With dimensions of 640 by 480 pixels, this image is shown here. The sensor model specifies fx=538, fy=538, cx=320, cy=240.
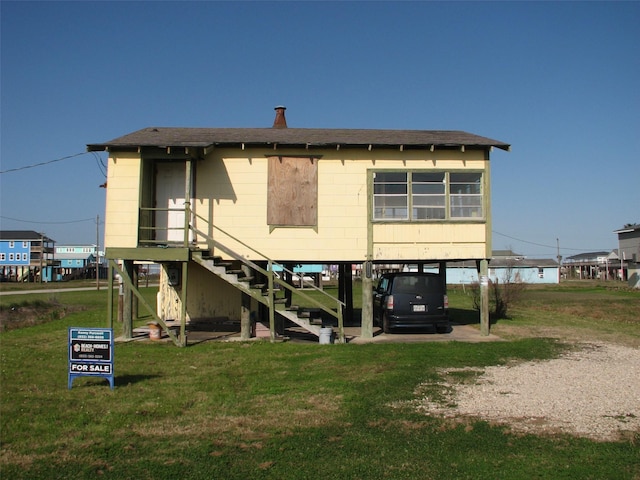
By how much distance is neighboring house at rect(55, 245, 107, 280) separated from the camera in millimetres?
89875

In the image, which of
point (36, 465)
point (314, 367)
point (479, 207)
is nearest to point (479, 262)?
point (479, 207)

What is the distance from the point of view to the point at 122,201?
14.0m

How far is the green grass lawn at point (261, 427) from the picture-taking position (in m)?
5.11

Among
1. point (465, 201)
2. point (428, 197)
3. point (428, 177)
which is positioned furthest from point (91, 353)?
point (465, 201)

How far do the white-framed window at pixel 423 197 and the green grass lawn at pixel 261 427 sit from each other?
14.9ft

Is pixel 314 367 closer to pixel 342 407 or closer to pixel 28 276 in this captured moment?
pixel 342 407

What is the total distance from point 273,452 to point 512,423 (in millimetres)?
2991

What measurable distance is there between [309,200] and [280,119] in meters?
5.30

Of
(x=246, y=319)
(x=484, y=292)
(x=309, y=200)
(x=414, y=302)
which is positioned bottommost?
(x=246, y=319)

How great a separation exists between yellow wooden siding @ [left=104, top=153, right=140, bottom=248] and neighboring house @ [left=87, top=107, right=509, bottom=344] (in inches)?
1.0

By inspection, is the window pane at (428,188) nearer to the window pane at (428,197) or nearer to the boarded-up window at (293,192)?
the window pane at (428,197)

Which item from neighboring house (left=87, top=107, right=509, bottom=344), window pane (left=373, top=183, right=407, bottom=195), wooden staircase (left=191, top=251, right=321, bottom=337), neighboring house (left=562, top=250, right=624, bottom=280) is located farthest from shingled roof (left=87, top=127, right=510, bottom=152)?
neighboring house (left=562, top=250, right=624, bottom=280)

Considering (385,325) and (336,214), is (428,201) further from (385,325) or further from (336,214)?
(385,325)

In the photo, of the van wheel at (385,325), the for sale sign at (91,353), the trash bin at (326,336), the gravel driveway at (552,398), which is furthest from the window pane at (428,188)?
the for sale sign at (91,353)
